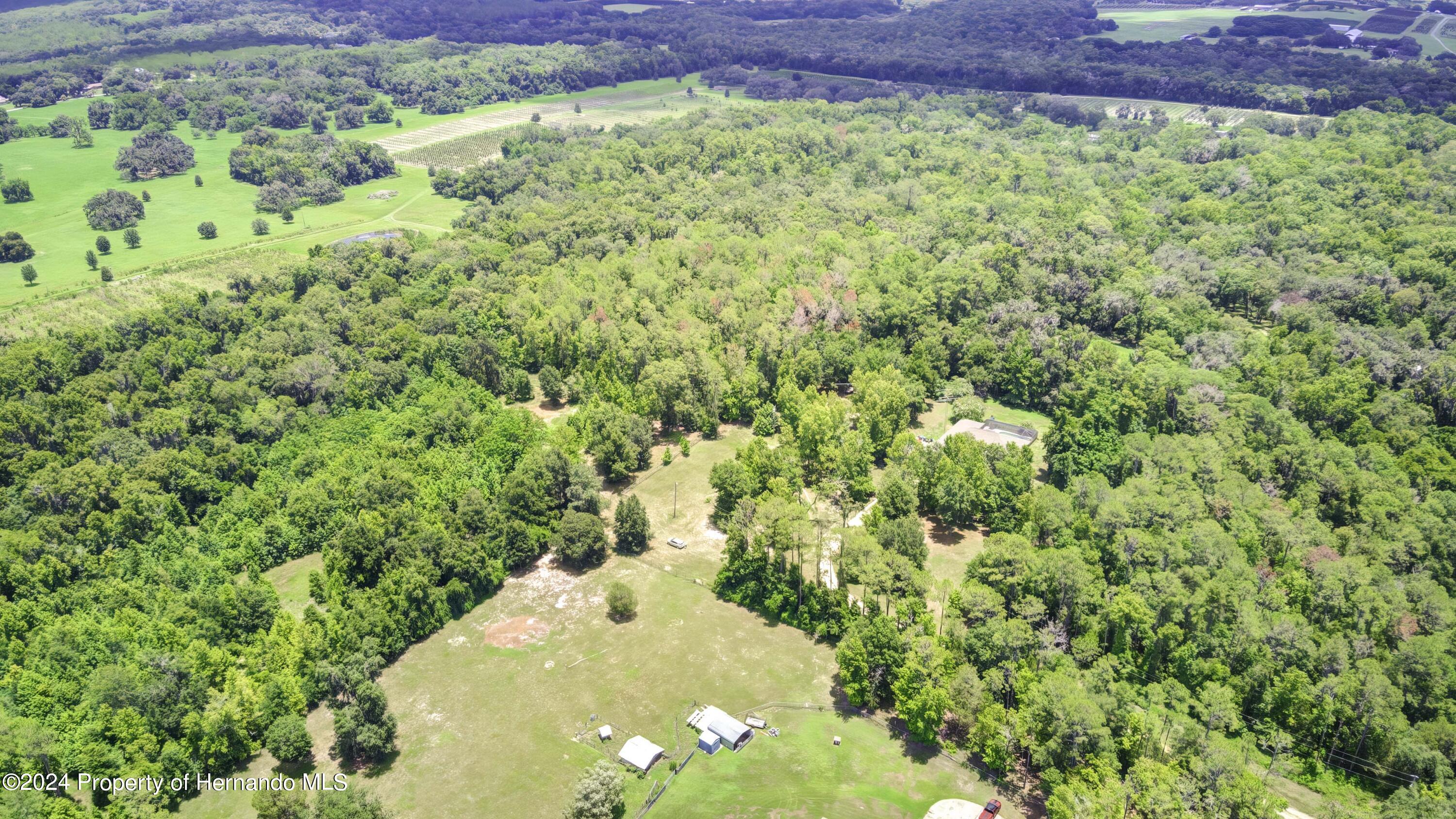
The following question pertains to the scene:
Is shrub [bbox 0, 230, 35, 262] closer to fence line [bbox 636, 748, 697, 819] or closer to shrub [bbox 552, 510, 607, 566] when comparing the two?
shrub [bbox 552, 510, 607, 566]

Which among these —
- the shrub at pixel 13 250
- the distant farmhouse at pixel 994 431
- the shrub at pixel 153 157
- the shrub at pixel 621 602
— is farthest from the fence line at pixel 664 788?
the shrub at pixel 153 157

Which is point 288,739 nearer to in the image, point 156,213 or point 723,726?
point 723,726

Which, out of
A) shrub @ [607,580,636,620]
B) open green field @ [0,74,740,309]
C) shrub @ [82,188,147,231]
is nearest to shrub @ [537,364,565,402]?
shrub @ [607,580,636,620]

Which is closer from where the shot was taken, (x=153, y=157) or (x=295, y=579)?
(x=295, y=579)

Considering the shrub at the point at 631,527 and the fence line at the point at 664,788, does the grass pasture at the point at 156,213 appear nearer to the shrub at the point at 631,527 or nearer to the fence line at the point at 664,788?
the shrub at the point at 631,527

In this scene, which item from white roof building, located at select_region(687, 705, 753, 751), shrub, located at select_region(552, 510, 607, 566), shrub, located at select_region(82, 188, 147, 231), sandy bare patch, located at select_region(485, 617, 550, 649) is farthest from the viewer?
shrub, located at select_region(82, 188, 147, 231)

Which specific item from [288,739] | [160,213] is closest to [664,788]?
[288,739]
